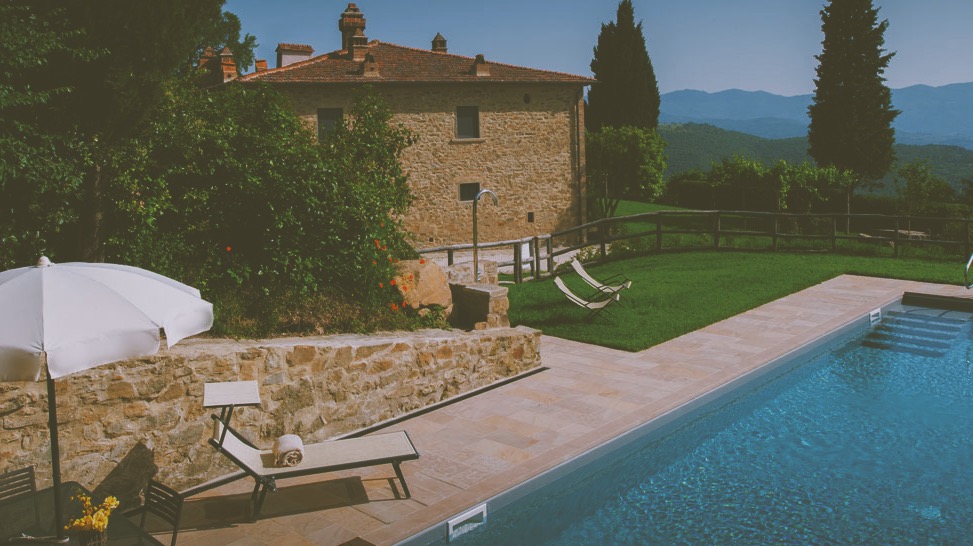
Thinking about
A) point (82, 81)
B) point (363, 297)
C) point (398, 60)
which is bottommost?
point (363, 297)

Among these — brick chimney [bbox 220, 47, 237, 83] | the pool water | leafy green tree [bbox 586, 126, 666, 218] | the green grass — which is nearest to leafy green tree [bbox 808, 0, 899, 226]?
leafy green tree [bbox 586, 126, 666, 218]

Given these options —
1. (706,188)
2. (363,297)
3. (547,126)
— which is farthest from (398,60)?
(363,297)

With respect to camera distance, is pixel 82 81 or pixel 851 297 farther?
pixel 851 297

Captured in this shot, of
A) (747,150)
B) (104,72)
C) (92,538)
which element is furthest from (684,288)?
(747,150)

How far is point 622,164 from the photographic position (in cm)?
3547

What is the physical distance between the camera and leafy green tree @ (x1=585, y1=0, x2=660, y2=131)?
41.7 meters

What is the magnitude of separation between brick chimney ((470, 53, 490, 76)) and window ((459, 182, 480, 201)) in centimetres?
410

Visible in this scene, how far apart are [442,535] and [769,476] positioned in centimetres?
328

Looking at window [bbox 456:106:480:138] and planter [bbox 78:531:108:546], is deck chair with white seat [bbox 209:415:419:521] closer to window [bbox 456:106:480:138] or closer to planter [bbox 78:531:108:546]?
planter [bbox 78:531:108:546]

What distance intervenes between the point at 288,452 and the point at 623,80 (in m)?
38.5

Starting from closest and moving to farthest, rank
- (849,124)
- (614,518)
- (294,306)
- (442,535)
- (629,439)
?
1. (442,535)
2. (614,518)
3. (629,439)
4. (294,306)
5. (849,124)

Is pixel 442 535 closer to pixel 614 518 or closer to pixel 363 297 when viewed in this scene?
pixel 614 518

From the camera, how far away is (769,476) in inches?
283

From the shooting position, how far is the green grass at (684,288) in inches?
490
